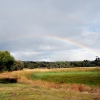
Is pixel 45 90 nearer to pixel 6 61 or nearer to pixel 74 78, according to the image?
pixel 74 78

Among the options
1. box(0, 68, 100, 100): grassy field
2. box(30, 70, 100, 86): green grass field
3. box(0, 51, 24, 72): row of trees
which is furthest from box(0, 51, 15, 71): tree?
box(0, 68, 100, 100): grassy field

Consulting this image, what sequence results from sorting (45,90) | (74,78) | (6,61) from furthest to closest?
1. (6,61)
2. (74,78)
3. (45,90)

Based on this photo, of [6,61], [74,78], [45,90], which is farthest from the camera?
[6,61]

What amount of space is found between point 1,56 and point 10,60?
5848 millimetres

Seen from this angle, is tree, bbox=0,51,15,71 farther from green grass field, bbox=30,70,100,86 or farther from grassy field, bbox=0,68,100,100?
grassy field, bbox=0,68,100,100

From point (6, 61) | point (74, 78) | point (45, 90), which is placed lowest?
point (74, 78)

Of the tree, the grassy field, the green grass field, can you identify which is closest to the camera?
the grassy field

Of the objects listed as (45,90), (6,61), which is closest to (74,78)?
(6,61)

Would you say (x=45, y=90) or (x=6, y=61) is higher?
(x=6, y=61)

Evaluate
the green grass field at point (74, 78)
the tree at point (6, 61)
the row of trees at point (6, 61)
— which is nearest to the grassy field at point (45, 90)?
the green grass field at point (74, 78)

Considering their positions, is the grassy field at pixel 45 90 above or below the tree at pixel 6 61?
below

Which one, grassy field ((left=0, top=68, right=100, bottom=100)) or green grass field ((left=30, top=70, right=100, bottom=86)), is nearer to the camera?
grassy field ((left=0, top=68, right=100, bottom=100))

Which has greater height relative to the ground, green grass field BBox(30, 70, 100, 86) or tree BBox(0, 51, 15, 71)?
tree BBox(0, 51, 15, 71)

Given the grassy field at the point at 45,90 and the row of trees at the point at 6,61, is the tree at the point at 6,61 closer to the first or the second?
the row of trees at the point at 6,61
